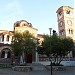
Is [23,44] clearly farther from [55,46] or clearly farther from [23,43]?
[55,46]

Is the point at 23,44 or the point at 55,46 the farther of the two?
the point at 23,44

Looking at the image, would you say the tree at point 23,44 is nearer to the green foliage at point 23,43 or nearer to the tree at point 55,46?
the green foliage at point 23,43

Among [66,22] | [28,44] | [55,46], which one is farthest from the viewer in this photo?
[66,22]

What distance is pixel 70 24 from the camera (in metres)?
52.4

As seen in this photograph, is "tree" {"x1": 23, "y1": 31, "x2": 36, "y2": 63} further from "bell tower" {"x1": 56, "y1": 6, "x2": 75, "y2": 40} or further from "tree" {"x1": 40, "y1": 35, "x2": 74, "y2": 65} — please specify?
"bell tower" {"x1": 56, "y1": 6, "x2": 75, "y2": 40}

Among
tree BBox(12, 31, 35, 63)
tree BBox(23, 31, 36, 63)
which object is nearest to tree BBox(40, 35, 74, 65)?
tree BBox(23, 31, 36, 63)

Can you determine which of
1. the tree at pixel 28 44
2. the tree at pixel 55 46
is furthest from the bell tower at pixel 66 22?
the tree at pixel 28 44

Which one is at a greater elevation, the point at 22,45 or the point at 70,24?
the point at 70,24

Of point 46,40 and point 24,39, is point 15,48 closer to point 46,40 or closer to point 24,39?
point 24,39

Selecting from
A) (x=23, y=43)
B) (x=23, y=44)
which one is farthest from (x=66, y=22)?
(x=23, y=44)

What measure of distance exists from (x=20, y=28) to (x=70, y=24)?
658 inches

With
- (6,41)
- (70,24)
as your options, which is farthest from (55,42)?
(70,24)

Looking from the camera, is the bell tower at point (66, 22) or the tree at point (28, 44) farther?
the bell tower at point (66, 22)

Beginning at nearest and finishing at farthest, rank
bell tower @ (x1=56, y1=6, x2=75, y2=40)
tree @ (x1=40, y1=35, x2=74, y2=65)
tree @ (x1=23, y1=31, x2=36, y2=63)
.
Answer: tree @ (x1=40, y1=35, x2=74, y2=65)
tree @ (x1=23, y1=31, x2=36, y2=63)
bell tower @ (x1=56, y1=6, x2=75, y2=40)
